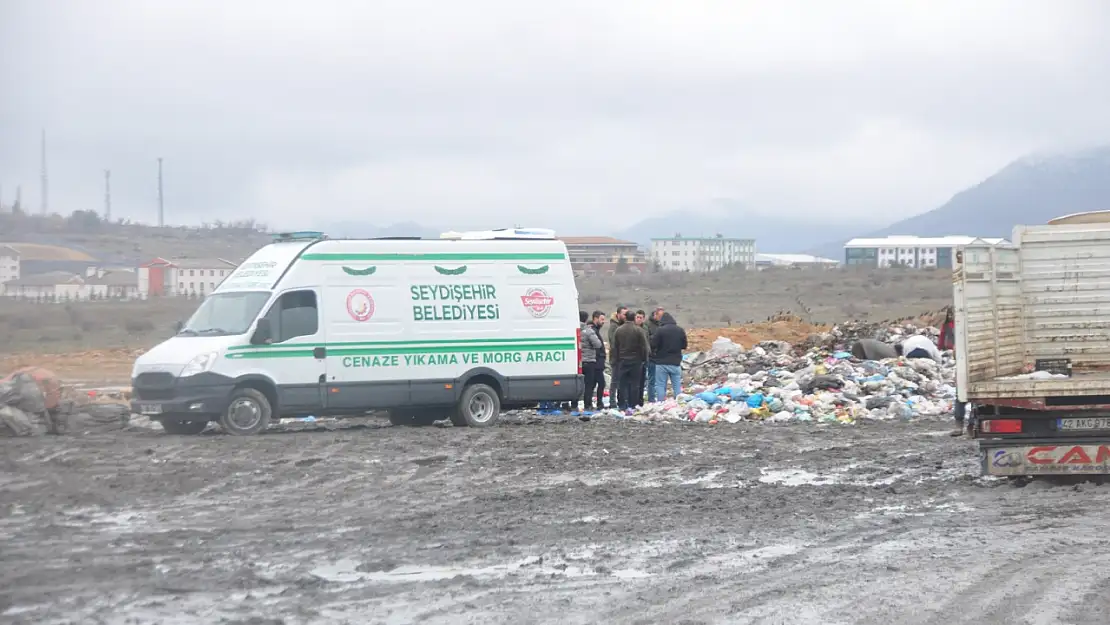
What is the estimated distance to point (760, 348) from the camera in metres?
32.5

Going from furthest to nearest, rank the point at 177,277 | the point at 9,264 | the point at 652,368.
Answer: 1. the point at 177,277
2. the point at 9,264
3. the point at 652,368

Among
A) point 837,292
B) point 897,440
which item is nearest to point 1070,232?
point 897,440

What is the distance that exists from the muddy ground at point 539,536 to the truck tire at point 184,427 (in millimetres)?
1969

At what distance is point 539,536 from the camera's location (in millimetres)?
10406

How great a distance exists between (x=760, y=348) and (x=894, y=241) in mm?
135227

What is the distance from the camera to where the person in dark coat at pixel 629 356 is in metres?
23.0

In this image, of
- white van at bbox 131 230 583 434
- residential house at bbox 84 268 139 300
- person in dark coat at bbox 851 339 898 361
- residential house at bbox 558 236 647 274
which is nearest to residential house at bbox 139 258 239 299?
residential house at bbox 84 268 139 300

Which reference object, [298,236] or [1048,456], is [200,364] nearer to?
[298,236]

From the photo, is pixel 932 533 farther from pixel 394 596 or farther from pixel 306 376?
pixel 306 376

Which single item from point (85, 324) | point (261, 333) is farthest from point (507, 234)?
point (85, 324)

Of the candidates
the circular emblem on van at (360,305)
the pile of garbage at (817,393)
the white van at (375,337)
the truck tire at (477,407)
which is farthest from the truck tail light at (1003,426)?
the circular emblem on van at (360,305)

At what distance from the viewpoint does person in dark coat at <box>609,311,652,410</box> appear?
23.0 m

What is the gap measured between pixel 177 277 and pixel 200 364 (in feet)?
94.5

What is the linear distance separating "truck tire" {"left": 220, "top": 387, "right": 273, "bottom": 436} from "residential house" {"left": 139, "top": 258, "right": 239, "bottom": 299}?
22741 millimetres
